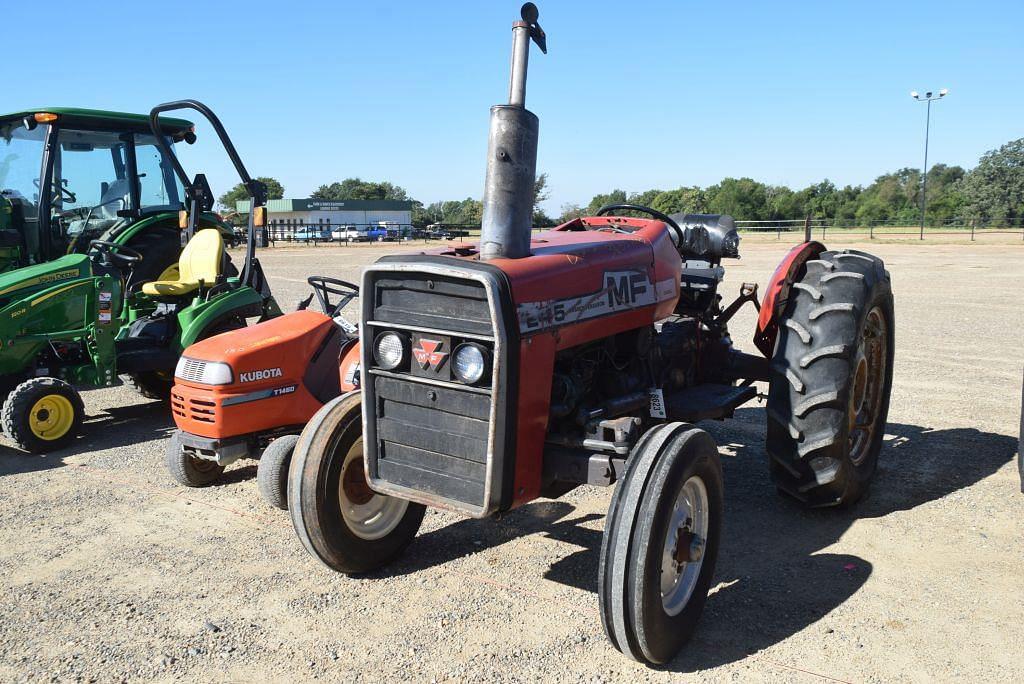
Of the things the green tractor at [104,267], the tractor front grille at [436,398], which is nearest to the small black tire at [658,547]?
the tractor front grille at [436,398]

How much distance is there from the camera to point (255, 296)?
716cm

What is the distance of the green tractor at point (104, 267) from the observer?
6.21 meters

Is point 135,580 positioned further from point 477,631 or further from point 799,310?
point 799,310

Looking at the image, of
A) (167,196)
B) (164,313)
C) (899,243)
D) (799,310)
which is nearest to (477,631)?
(799,310)

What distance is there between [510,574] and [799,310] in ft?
6.69

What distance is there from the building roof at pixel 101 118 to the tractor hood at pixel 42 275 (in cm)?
178

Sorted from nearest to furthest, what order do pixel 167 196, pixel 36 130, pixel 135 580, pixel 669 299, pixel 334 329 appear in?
pixel 135 580 < pixel 669 299 < pixel 334 329 < pixel 36 130 < pixel 167 196

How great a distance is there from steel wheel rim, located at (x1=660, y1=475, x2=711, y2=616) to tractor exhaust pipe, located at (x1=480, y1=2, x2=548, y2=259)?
4.02 ft

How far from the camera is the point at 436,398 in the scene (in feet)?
10.9

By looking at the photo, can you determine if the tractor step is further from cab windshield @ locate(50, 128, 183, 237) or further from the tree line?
the tree line

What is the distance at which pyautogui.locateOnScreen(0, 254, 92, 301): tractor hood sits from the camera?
20.5 ft

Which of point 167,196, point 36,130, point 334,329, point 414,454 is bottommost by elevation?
point 414,454

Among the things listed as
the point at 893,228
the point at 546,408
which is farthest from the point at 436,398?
the point at 893,228

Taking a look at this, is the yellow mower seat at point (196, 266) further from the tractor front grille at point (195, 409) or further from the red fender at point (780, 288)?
the red fender at point (780, 288)
